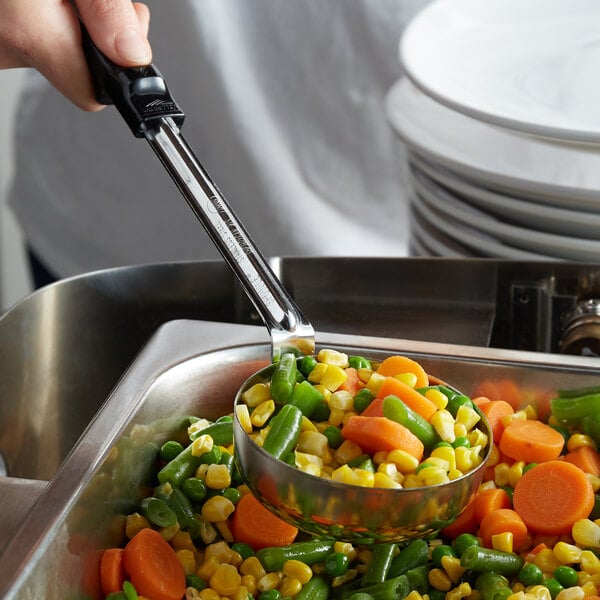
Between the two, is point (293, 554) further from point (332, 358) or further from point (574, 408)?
point (574, 408)

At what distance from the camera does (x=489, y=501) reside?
86 cm

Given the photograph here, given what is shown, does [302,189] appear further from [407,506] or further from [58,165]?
[407,506]

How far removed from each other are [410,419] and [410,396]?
32 mm

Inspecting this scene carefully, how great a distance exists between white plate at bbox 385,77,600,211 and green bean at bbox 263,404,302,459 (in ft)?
1.21

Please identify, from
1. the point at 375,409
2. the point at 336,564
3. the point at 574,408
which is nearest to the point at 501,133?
the point at 574,408

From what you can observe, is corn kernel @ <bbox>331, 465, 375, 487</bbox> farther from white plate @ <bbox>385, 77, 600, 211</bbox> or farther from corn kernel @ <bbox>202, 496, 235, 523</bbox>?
white plate @ <bbox>385, 77, 600, 211</bbox>

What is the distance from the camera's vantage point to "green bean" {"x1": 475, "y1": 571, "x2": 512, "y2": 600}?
77cm

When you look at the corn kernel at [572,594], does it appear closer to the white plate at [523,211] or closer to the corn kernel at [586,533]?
the corn kernel at [586,533]

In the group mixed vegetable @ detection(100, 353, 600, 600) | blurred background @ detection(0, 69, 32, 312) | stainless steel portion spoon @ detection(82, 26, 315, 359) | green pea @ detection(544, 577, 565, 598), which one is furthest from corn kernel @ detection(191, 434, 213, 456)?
blurred background @ detection(0, 69, 32, 312)

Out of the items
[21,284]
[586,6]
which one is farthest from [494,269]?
[21,284]

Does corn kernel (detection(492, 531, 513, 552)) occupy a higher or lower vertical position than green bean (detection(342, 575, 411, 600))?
lower

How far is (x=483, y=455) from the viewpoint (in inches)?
32.4

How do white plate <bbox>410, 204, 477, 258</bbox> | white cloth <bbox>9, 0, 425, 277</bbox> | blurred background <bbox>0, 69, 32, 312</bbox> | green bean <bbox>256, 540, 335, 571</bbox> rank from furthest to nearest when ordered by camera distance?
blurred background <bbox>0, 69, 32, 312</bbox>, white cloth <bbox>9, 0, 425, 277</bbox>, white plate <bbox>410, 204, 477, 258</bbox>, green bean <bbox>256, 540, 335, 571</bbox>

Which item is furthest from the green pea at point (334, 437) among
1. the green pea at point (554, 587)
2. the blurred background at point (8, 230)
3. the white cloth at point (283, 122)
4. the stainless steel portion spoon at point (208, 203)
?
the blurred background at point (8, 230)
